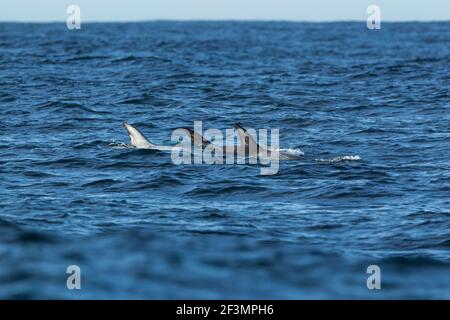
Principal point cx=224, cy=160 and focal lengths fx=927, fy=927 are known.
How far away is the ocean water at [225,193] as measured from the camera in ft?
36.3

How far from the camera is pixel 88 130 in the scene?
1051 inches

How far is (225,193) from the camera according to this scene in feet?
59.1

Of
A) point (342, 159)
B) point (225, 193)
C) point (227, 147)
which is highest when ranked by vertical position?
point (227, 147)

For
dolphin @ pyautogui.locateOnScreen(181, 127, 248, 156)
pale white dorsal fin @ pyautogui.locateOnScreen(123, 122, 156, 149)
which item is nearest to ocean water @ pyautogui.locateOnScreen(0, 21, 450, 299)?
pale white dorsal fin @ pyautogui.locateOnScreen(123, 122, 156, 149)

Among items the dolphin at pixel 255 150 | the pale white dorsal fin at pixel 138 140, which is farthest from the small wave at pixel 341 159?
the pale white dorsal fin at pixel 138 140

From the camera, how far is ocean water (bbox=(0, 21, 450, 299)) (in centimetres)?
1106

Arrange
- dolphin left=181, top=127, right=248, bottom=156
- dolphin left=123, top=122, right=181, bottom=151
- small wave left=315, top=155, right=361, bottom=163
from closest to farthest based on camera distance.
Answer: small wave left=315, top=155, right=361, bottom=163
dolphin left=181, top=127, right=248, bottom=156
dolphin left=123, top=122, right=181, bottom=151
